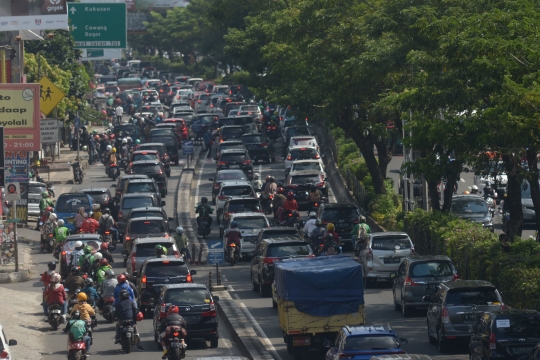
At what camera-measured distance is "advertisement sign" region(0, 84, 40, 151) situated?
36625mm

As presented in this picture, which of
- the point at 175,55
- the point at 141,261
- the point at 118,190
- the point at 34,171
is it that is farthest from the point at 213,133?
the point at 175,55

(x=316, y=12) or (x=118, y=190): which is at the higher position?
(x=316, y=12)

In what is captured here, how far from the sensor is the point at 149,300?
27.9m

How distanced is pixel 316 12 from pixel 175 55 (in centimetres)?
10120

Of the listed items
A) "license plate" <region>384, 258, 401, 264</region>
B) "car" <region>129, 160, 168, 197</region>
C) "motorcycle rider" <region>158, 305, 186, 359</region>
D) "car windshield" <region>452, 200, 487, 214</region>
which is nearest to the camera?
"motorcycle rider" <region>158, 305, 186, 359</region>

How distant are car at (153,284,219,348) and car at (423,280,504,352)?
4868 millimetres

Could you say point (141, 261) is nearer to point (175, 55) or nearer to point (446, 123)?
point (446, 123)

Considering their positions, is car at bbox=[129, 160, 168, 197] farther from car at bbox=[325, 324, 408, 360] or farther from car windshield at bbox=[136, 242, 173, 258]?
car at bbox=[325, 324, 408, 360]

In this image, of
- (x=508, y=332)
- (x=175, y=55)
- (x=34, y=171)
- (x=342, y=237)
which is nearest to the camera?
(x=508, y=332)

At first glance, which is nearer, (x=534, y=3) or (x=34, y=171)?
(x=534, y=3)

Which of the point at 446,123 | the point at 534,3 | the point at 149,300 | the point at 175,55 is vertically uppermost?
the point at 175,55

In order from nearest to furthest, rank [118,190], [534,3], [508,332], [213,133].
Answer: [508,332], [534,3], [118,190], [213,133]

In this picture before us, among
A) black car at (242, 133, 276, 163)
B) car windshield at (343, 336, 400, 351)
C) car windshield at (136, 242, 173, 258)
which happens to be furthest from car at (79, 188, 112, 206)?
car windshield at (343, 336, 400, 351)

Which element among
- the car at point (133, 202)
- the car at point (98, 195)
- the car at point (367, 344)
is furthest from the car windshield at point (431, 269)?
the car at point (98, 195)
